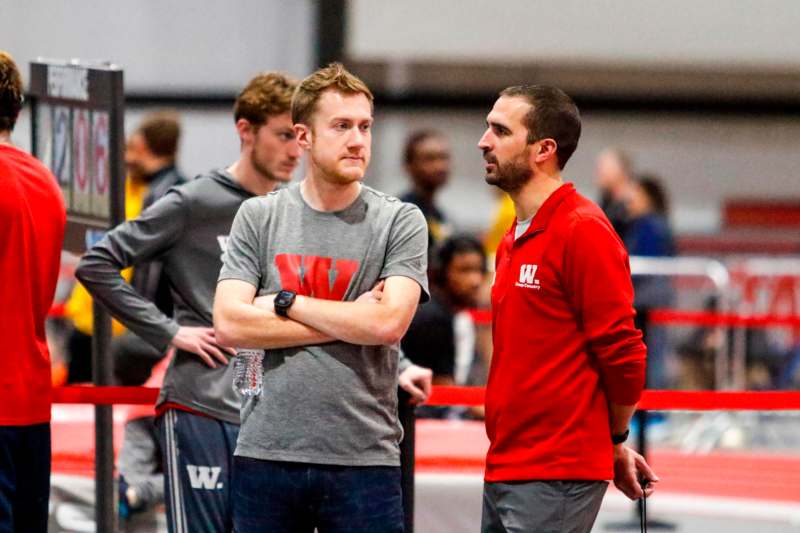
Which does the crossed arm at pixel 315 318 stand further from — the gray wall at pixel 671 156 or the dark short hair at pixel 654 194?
the gray wall at pixel 671 156

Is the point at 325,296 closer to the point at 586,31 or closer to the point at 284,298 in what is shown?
the point at 284,298

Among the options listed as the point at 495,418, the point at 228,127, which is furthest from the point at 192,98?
the point at 495,418

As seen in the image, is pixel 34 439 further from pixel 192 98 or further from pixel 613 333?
pixel 192 98

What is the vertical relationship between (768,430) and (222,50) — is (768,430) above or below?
below

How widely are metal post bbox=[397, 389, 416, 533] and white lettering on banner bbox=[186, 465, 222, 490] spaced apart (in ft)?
1.95

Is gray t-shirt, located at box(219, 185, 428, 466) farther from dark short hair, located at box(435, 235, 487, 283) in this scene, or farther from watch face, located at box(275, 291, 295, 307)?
dark short hair, located at box(435, 235, 487, 283)

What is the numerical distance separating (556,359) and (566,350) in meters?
0.04

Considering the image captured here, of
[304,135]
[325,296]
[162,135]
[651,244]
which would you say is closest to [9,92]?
[304,135]

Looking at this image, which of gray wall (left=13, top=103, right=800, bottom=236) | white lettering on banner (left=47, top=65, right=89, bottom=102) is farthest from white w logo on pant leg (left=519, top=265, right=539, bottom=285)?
gray wall (left=13, top=103, right=800, bottom=236)

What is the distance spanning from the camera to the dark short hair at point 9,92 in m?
4.09

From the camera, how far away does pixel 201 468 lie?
447cm

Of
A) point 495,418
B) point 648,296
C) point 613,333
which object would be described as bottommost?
point 648,296

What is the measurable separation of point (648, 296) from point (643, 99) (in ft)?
21.0

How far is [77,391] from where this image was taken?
4.91 meters
